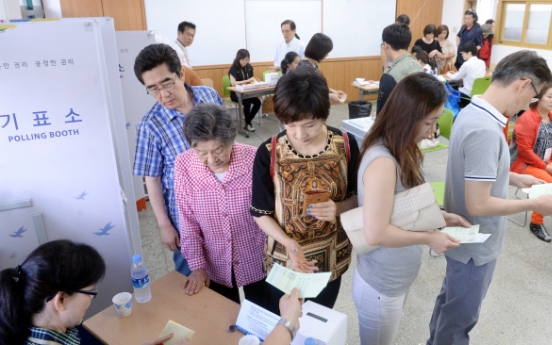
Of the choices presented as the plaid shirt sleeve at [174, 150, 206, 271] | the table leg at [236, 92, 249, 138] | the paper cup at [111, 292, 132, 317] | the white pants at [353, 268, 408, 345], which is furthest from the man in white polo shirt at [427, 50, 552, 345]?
the table leg at [236, 92, 249, 138]

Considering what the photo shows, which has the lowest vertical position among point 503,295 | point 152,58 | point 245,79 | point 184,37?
point 503,295

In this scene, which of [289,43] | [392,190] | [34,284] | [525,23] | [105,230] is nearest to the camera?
[34,284]

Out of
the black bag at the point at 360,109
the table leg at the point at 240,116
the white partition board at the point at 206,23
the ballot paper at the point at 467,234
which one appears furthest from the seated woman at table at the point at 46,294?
the white partition board at the point at 206,23

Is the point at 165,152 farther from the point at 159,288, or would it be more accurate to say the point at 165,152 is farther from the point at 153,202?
the point at 159,288

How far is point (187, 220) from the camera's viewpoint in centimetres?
169

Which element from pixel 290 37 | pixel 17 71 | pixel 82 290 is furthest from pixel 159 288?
pixel 290 37

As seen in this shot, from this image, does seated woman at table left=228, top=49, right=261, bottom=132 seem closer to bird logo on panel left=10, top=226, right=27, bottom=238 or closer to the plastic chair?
the plastic chair

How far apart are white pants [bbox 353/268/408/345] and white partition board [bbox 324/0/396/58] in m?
7.32

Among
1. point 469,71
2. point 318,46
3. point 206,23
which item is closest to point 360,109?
point 318,46

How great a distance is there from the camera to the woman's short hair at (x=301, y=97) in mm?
1348

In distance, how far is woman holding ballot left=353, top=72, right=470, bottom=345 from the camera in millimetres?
1303

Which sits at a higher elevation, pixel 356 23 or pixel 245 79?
pixel 356 23

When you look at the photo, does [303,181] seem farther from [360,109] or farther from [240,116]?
[240,116]

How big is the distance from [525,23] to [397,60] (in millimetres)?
5757
